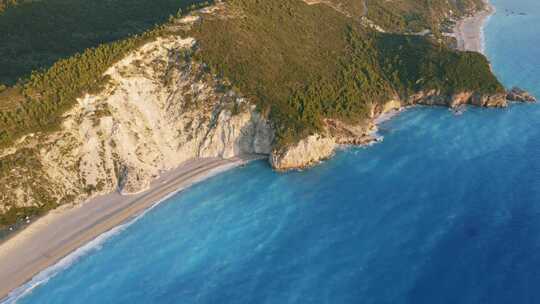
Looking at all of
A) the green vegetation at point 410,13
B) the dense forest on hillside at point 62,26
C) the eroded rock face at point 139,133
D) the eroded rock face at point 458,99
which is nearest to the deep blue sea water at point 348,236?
the eroded rock face at point 139,133

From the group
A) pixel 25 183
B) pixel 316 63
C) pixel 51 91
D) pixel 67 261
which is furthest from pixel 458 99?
pixel 25 183

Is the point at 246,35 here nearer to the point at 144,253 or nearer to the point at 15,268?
the point at 144,253

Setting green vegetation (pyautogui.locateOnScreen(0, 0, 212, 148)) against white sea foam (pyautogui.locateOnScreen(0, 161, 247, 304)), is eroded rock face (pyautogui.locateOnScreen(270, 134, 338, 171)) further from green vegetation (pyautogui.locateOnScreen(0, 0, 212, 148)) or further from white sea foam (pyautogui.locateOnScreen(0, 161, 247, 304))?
green vegetation (pyautogui.locateOnScreen(0, 0, 212, 148))

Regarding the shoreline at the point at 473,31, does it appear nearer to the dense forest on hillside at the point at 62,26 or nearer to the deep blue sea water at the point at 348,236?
the deep blue sea water at the point at 348,236

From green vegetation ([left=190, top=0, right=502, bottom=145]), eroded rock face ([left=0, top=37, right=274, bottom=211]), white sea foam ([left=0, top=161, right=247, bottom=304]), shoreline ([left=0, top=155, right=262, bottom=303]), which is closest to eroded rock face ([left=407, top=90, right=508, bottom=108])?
green vegetation ([left=190, top=0, right=502, bottom=145])

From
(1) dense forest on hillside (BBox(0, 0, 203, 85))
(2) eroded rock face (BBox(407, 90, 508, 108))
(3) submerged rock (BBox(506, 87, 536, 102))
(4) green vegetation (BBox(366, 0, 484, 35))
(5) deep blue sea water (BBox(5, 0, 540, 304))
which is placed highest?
(1) dense forest on hillside (BBox(0, 0, 203, 85))

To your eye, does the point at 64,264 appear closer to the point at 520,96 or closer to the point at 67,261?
the point at 67,261
